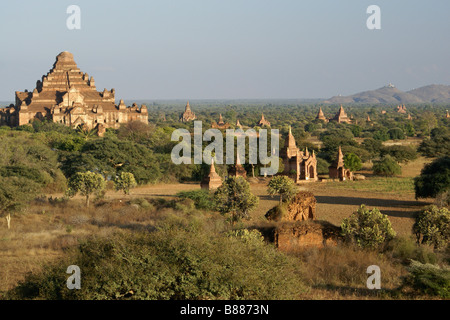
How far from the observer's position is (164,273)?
9039mm

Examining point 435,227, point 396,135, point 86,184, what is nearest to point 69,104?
point 86,184

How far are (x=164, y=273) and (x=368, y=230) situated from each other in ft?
25.2

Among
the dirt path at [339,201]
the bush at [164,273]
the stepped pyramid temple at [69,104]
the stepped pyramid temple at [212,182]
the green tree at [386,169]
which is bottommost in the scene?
the dirt path at [339,201]

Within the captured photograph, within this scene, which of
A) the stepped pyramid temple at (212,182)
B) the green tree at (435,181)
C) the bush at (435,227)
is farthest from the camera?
the stepped pyramid temple at (212,182)

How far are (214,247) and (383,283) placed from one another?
4.54 metres

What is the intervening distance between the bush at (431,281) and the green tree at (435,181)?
1508cm

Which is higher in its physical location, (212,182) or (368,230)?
(368,230)

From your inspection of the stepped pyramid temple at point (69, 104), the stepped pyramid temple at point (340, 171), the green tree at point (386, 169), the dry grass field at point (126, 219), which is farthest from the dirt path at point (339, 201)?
the stepped pyramid temple at point (69, 104)

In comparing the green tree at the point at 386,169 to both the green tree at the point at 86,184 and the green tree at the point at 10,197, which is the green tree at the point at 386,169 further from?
the green tree at the point at 10,197

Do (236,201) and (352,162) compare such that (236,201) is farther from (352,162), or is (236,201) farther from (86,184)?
(352,162)

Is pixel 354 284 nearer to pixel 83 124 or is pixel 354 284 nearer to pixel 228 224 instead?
pixel 228 224

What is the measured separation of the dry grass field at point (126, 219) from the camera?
44.1 ft

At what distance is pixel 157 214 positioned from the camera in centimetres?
2111
